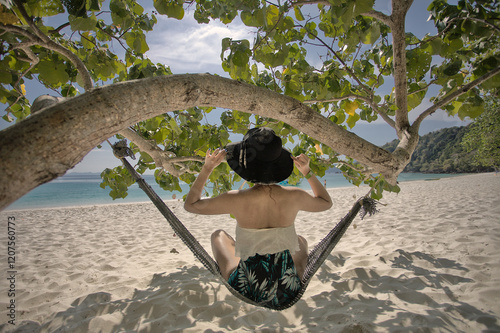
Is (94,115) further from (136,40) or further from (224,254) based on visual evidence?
(224,254)

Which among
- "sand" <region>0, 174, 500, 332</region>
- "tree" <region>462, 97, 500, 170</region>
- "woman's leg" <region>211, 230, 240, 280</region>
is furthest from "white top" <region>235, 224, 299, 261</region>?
"tree" <region>462, 97, 500, 170</region>

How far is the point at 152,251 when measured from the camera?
342cm

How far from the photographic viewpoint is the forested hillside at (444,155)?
1367 inches

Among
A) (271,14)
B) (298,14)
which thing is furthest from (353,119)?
(271,14)

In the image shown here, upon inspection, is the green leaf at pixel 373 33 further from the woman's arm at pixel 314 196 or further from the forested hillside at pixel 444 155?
the forested hillside at pixel 444 155

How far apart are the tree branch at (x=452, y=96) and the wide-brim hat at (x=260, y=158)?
41.6 inches

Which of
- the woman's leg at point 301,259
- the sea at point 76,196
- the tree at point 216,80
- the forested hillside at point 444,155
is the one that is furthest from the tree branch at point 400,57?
the forested hillside at point 444,155

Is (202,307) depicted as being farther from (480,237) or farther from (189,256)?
(480,237)

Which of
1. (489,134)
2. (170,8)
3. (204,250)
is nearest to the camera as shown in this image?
(170,8)

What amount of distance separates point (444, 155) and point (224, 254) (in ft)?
171

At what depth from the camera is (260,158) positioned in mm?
1418

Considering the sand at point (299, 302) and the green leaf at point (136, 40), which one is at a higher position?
the green leaf at point (136, 40)

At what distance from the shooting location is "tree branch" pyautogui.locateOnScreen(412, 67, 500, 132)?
139 cm

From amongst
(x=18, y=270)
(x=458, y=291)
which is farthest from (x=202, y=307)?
(x=18, y=270)
